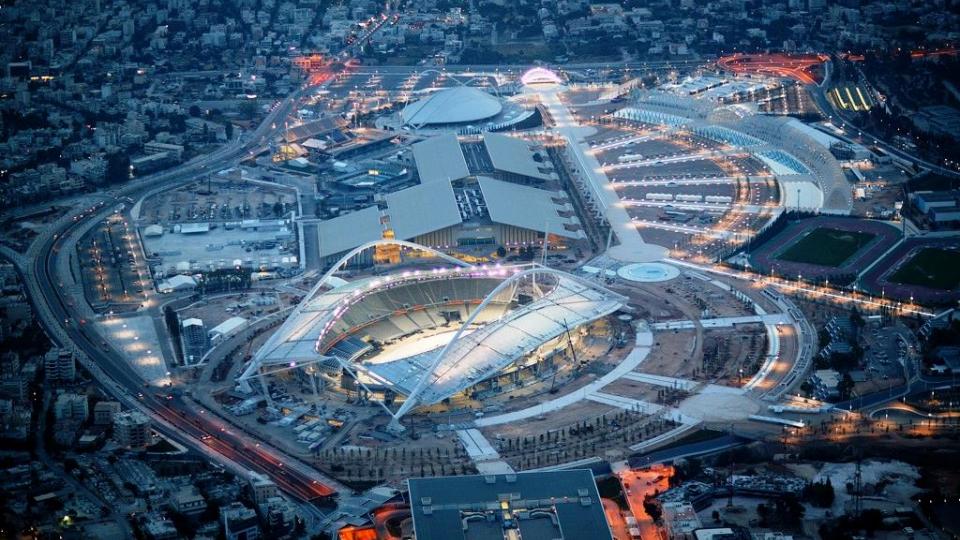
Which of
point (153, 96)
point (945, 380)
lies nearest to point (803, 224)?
point (945, 380)

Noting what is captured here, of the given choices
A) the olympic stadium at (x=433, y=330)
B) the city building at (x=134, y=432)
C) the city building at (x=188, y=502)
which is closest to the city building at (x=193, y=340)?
the olympic stadium at (x=433, y=330)

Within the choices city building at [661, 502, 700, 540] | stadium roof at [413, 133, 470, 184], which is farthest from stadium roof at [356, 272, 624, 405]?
stadium roof at [413, 133, 470, 184]

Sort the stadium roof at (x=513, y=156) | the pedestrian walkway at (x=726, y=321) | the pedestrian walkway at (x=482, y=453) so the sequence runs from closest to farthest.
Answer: the pedestrian walkway at (x=482, y=453), the pedestrian walkway at (x=726, y=321), the stadium roof at (x=513, y=156)

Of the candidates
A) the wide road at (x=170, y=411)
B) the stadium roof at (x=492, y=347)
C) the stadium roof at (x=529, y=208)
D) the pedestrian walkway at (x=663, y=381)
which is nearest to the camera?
the wide road at (x=170, y=411)

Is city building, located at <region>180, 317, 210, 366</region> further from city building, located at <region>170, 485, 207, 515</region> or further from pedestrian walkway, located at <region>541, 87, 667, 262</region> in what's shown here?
pedestrian walkway, located at <region>541, 87, 667, 262</region>

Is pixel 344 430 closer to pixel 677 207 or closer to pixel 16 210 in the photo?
pixel 677 207

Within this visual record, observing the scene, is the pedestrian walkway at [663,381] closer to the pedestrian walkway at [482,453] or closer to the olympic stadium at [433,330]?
the olympic stadium at [433,330]
